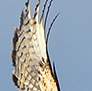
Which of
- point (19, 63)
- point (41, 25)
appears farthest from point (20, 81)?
point (41, 25)

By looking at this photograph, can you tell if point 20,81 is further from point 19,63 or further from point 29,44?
point 29,44

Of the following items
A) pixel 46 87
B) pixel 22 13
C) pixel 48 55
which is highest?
pixel 22 13

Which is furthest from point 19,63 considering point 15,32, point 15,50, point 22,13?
point 22,13

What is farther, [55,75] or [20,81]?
[20,81]

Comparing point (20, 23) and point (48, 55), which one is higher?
point (20, 23)

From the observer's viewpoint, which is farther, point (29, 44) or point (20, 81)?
point (20, 81)

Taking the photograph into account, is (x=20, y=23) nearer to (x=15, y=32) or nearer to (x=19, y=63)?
(x=15, y=32)
